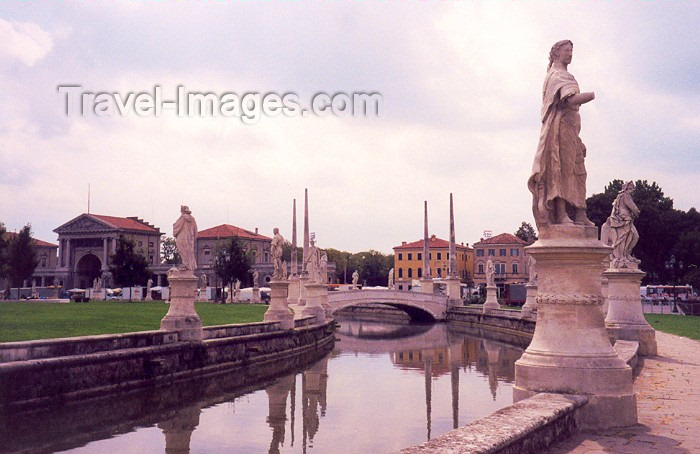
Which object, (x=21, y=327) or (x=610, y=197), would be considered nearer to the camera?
(x=21, y=327)

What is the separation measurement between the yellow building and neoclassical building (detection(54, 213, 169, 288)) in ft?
127

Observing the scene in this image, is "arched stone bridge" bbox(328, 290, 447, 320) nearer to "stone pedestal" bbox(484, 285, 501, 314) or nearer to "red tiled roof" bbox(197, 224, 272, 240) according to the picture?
"stone pedestal" bbox(484, 285, 501, 314)

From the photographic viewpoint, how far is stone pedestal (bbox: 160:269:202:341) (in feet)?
60.8

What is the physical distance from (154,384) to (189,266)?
3791 mm

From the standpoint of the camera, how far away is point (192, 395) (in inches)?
639

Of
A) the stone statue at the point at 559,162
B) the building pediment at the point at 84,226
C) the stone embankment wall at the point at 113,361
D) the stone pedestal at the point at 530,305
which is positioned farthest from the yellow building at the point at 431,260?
the stone statue at the point at 559,162

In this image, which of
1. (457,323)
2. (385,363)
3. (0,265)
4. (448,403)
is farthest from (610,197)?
(0,265)

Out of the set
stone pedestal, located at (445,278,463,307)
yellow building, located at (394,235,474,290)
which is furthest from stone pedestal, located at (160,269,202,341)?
yellow building, located at (394,235,474,290)

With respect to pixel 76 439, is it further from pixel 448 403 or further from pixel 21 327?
pixel 21 327

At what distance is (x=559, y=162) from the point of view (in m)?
7.49

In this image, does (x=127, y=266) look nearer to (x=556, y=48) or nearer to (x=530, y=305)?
(x=530, y=305)

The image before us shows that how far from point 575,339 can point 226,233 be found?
312 ft

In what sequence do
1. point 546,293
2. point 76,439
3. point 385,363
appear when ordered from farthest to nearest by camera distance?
point 385,363 < point 76,439 < point 546,293

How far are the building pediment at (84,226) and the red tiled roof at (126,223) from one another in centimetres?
58
